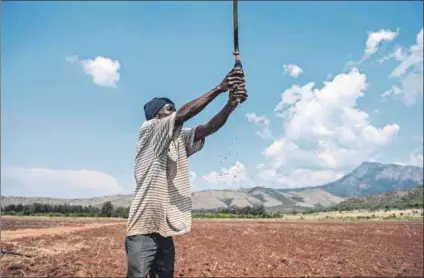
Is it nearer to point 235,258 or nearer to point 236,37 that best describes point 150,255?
point 236,37

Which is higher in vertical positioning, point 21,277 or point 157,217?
point 157,217

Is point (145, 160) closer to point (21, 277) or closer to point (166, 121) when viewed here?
point (166, 121)

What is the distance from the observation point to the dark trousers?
265 centimetres

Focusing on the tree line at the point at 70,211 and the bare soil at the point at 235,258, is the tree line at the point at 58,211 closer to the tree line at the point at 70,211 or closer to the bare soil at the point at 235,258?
the tree line at the point at 70,211

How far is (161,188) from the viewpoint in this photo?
2.77 meters

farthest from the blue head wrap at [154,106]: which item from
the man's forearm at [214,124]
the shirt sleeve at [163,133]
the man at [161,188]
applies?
the man's forearm at [214,124]

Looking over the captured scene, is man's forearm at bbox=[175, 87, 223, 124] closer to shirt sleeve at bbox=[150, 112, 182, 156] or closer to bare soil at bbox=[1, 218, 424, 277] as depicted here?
shirt sleeve at bbox=[150, 112, 182, 156]

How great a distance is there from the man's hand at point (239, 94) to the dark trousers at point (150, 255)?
3.28 ft

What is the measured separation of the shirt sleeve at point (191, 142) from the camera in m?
3.09

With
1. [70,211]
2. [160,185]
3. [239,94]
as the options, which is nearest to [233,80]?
[239,94]

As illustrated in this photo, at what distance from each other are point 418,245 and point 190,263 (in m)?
9.79

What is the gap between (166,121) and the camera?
8.87 ft

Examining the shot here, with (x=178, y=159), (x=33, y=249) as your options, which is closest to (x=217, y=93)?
(x=178, y=159)

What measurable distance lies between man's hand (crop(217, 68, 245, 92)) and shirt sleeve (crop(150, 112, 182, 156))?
0.35 m
